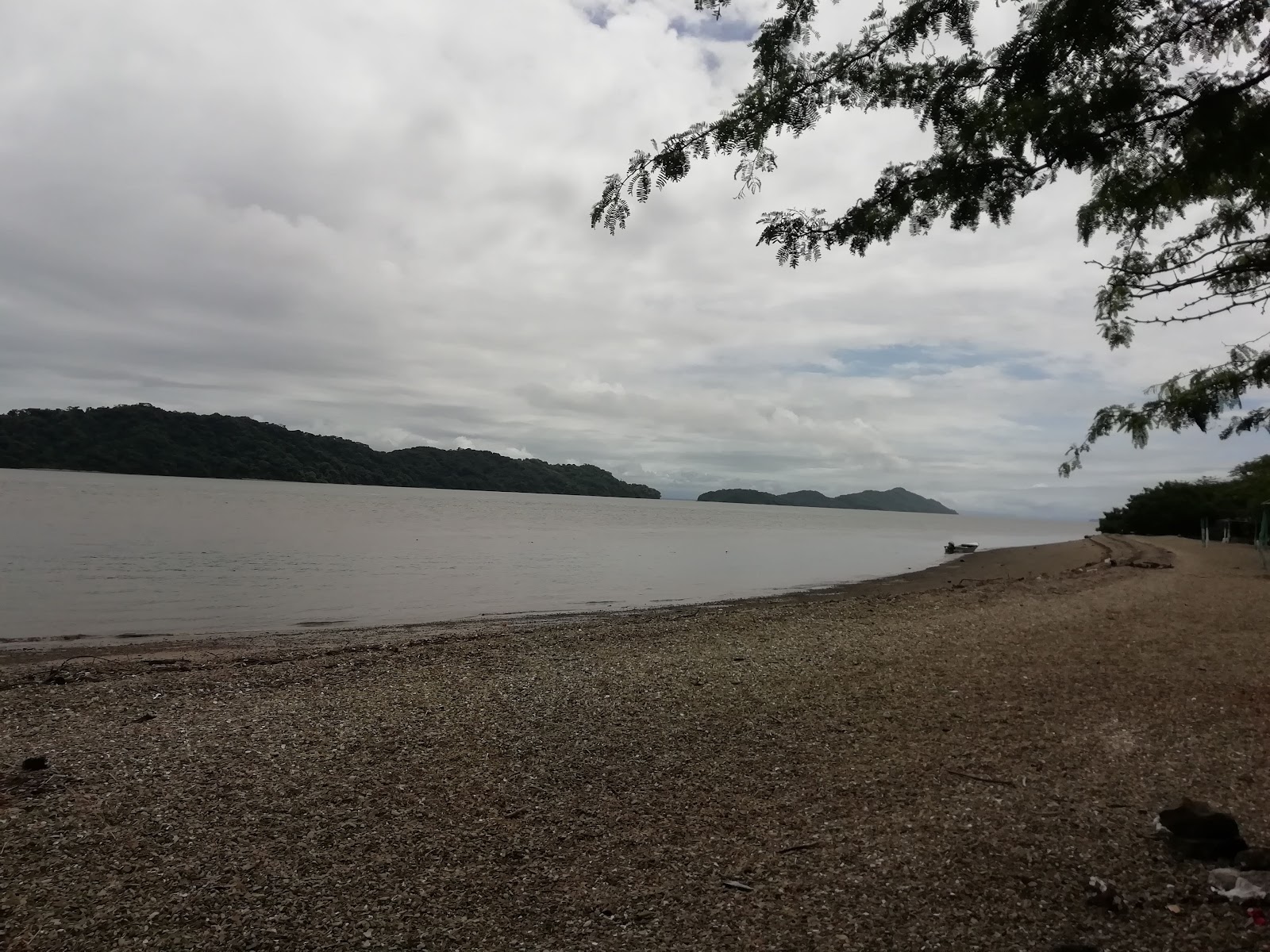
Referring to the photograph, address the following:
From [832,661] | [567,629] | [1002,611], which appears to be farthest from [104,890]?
[1002,611]

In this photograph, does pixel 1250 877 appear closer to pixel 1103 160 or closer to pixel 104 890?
pixel 1103 160

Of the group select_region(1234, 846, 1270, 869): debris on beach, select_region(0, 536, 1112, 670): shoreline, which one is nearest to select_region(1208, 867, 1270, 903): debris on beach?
select_region(1234, 846, 1270, 869): debris on beach

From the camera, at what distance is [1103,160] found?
12.7 ft

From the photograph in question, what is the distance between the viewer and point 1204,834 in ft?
14.5

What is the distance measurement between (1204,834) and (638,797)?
11.3 feet

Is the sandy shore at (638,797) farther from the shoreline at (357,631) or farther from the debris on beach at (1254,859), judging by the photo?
the shoreline at (357,631)

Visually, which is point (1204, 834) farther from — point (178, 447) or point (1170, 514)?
point (178, 447)

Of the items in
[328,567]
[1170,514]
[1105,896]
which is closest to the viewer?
[1105,896]

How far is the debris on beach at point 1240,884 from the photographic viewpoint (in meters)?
3.86

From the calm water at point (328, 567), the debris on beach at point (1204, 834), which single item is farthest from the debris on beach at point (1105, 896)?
the calm water at point (328, 567)

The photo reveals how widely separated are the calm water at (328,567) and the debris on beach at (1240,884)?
16.6 meters

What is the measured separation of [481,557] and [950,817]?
102ft

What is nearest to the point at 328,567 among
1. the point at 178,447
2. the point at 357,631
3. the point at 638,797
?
the point at 357,631

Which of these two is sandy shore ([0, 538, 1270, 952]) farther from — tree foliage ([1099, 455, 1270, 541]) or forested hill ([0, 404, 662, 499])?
forested hill ([0, 404, 662, 499])
